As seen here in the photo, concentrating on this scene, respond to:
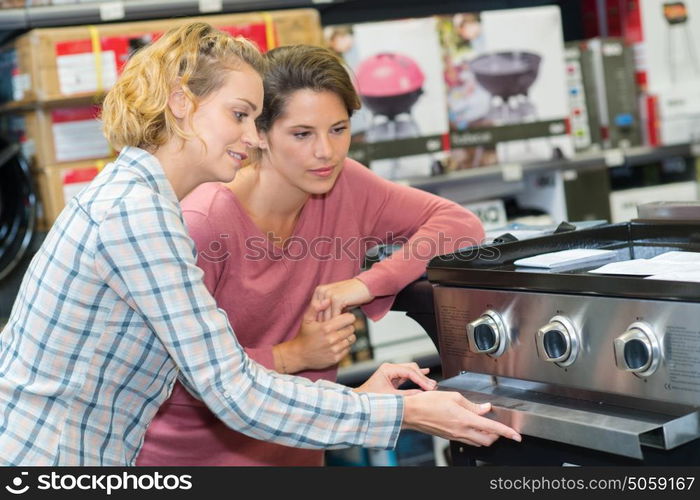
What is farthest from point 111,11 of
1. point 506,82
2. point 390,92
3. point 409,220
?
point 409,220

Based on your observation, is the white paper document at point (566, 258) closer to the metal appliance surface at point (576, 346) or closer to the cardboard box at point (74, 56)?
the metal appliance surface at point (576, 346)

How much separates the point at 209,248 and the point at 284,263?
7.1 inches

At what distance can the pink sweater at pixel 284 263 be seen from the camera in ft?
5.53

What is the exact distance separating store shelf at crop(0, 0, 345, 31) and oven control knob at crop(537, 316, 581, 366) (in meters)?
1.92

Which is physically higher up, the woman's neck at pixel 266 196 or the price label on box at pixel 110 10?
the price label on box at pixel 110 10

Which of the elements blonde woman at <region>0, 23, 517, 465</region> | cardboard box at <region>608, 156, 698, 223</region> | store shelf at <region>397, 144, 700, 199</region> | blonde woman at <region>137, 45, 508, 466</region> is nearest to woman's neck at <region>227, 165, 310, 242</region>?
blonde woman at <region>137, 45, 508, 466</region>

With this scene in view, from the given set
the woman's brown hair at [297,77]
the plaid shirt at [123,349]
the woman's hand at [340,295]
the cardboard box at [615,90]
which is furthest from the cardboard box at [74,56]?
the plaid shirt at [123,349]

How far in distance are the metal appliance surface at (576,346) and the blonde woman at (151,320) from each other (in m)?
0.08

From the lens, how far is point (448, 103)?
306cm

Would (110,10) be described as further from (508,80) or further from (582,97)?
(582,97)

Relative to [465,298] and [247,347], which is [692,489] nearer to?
[465,298]

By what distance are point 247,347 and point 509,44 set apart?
1685 millimetres

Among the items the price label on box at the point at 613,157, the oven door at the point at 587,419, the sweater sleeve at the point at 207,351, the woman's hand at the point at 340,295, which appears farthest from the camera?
the price label on box at the point at 613,157

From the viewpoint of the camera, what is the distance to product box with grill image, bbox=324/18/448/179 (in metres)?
2.90
